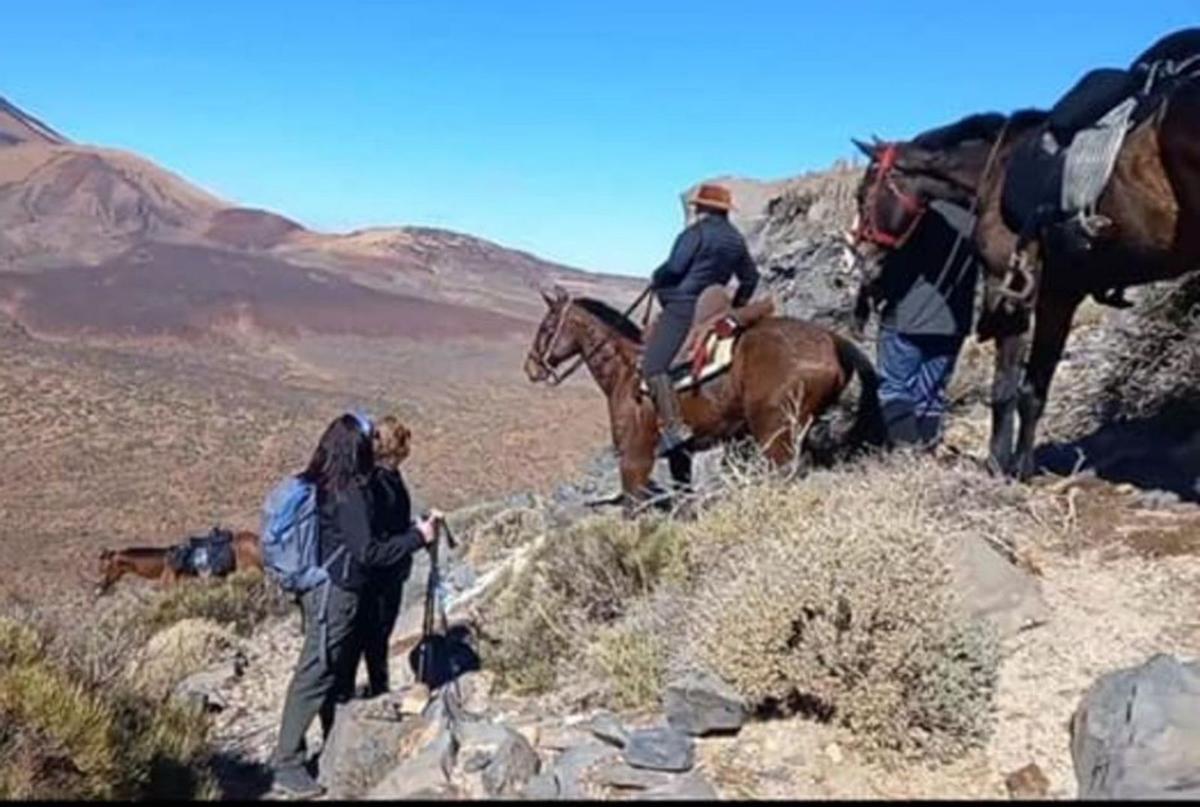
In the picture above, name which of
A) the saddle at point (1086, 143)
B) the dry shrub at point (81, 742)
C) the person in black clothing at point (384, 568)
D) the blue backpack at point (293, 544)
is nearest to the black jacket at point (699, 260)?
the saddle at point (1086, 143)

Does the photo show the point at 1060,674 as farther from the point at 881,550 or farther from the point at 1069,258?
the point at 1069,258

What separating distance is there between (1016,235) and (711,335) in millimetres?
2118

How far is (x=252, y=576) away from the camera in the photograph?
49.3ft

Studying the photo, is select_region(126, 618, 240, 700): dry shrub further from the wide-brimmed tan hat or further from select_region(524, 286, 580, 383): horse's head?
the wide-brimmed tan hat

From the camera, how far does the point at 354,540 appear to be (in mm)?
6684

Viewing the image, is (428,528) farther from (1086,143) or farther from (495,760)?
(1086,143)

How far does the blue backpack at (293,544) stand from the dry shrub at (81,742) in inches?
37.6

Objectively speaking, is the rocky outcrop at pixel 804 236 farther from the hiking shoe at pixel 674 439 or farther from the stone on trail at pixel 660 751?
the stone on trail at pixel 660 751

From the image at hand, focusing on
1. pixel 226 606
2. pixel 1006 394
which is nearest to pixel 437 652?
pixel 1006 394

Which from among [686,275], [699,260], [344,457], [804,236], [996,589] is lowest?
[996,589]

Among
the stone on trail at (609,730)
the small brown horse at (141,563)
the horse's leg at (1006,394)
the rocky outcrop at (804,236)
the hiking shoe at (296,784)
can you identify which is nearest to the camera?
the stone on trail at (609,730)

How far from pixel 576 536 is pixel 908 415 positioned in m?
2.39

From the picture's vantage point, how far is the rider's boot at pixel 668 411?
363 inches

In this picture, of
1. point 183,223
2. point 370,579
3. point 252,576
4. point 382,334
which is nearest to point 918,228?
point 370,579
